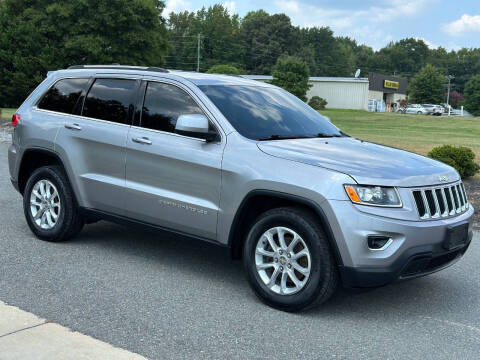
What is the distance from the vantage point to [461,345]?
4266 millimetres

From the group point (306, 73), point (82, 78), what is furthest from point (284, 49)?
point (82, 78)

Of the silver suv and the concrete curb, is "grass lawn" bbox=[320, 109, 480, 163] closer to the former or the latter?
the silver suv

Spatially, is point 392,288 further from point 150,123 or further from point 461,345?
A: point 150,123

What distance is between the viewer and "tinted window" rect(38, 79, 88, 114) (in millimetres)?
6508

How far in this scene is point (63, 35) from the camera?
3947cm

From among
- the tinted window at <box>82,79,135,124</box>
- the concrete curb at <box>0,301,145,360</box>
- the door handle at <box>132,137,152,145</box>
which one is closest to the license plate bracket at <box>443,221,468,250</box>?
the concrete curb at <box>0,301,145,360</box>

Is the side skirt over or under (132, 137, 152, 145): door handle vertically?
under

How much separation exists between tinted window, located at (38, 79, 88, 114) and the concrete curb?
279 centimetres

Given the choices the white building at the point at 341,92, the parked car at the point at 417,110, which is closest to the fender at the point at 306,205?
the white building at the point at 341,92

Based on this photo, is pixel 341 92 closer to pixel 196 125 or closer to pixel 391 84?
pixel 391 84

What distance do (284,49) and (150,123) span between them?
11721 centimetres

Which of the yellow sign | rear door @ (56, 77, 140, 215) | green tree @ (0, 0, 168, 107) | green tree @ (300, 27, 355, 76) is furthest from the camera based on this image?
green tree @ (300, 27, 355, 76)

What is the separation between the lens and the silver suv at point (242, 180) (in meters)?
4.45

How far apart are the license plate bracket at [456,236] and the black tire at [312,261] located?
0.90 metres
